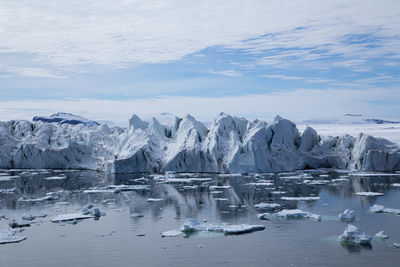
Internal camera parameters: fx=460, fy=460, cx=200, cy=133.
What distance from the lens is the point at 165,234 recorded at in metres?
13.3

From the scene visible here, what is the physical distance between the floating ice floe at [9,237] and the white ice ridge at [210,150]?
1746cm

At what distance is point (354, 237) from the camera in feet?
39.4

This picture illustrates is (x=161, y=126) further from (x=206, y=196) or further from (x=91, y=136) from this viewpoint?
(x=206, y=196)

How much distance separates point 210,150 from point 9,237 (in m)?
18.0

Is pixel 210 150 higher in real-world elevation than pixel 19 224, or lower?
higher

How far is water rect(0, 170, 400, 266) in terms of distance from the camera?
11047mm

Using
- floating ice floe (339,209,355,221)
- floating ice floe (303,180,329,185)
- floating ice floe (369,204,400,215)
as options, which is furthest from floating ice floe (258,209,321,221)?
floating ice floe (303,180,329,185)

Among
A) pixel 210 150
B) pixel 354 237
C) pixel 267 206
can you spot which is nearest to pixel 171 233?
pixel 354 237

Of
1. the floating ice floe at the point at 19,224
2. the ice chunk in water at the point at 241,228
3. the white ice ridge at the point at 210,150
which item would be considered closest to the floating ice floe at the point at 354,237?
the ice chunk in water at the point at 241,228

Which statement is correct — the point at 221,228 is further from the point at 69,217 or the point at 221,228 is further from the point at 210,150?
the point at 210,150

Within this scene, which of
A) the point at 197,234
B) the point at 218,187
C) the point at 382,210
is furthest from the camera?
the point at 218,187

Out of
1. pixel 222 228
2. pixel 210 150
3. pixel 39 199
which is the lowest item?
pixel 222 228

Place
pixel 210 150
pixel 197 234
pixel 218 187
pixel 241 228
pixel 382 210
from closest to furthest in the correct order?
pixel 197 234 → pixel 241 228 → pixel 382 210 → pixel 218 187 → pixel 210 150

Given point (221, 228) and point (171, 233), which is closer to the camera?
point (171, 233)
